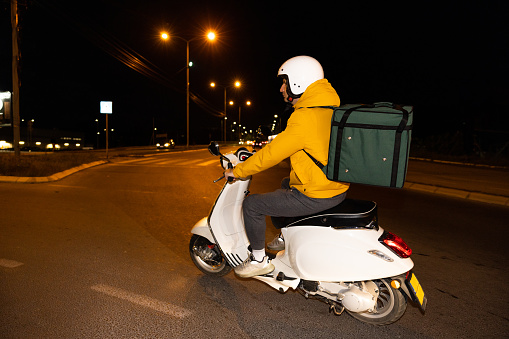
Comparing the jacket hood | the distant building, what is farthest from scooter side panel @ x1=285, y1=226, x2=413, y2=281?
the distant building

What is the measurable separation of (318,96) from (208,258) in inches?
80.5

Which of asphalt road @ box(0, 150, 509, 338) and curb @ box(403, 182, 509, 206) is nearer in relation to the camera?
asphalt road @ box(0, 150, 509, 338)

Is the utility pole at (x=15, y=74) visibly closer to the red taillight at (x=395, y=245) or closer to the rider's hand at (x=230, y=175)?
the rider's hand at (x=230, y=175)

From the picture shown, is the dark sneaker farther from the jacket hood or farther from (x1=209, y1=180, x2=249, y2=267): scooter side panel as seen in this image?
the jacket hood

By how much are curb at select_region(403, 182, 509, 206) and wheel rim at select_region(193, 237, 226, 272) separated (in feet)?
25.4

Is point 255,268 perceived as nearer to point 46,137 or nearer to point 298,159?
point 298,159

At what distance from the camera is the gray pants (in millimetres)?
2801

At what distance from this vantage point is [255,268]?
10.3 feet

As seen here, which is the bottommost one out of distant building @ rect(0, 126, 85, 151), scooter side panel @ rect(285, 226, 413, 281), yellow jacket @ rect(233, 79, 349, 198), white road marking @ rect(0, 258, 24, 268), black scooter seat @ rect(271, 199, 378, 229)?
distant building @ rect(0, 126, 85, 151)

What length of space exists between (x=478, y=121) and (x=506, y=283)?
22972 millimetres

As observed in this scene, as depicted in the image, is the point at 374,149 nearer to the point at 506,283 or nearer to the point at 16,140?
the point at 506,283

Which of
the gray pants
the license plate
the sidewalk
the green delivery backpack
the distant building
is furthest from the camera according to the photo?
the distant building

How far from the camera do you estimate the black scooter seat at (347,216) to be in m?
2.67

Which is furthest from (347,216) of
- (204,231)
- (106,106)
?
(106,106)
